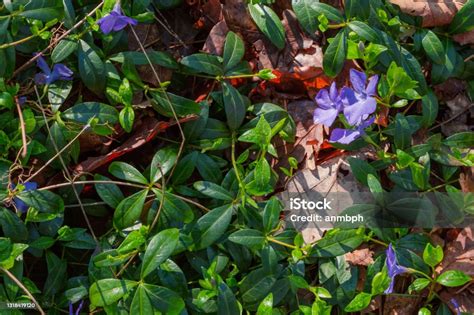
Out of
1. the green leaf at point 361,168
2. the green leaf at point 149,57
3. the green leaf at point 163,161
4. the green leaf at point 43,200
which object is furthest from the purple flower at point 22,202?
the green leaf at point 361,168

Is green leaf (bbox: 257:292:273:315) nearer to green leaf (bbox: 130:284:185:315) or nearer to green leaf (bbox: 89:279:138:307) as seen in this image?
green leaf (bbox: 130:284:185:315)

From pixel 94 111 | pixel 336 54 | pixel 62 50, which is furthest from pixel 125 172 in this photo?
pixel 336 54

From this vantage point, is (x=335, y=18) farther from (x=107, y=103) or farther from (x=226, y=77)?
(x=107, y=103)

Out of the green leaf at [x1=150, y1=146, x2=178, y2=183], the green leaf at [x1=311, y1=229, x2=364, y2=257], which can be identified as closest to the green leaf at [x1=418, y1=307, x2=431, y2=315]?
the green leaf at [x1=311, y1=229, x2=364, y2=257]

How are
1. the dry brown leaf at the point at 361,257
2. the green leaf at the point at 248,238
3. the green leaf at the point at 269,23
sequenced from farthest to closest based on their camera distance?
the green leaf at the point at 269,23 < the dry brown leaf at the point at 361,257 < the green leaf at the point at 248,238

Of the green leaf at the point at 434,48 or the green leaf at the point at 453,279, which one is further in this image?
the green leaf at the point at 434,48

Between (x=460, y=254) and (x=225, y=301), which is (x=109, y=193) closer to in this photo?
(x=225, y=301)

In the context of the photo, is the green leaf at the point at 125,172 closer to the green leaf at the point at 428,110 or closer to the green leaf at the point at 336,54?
the green leaf at the point at 336,54
